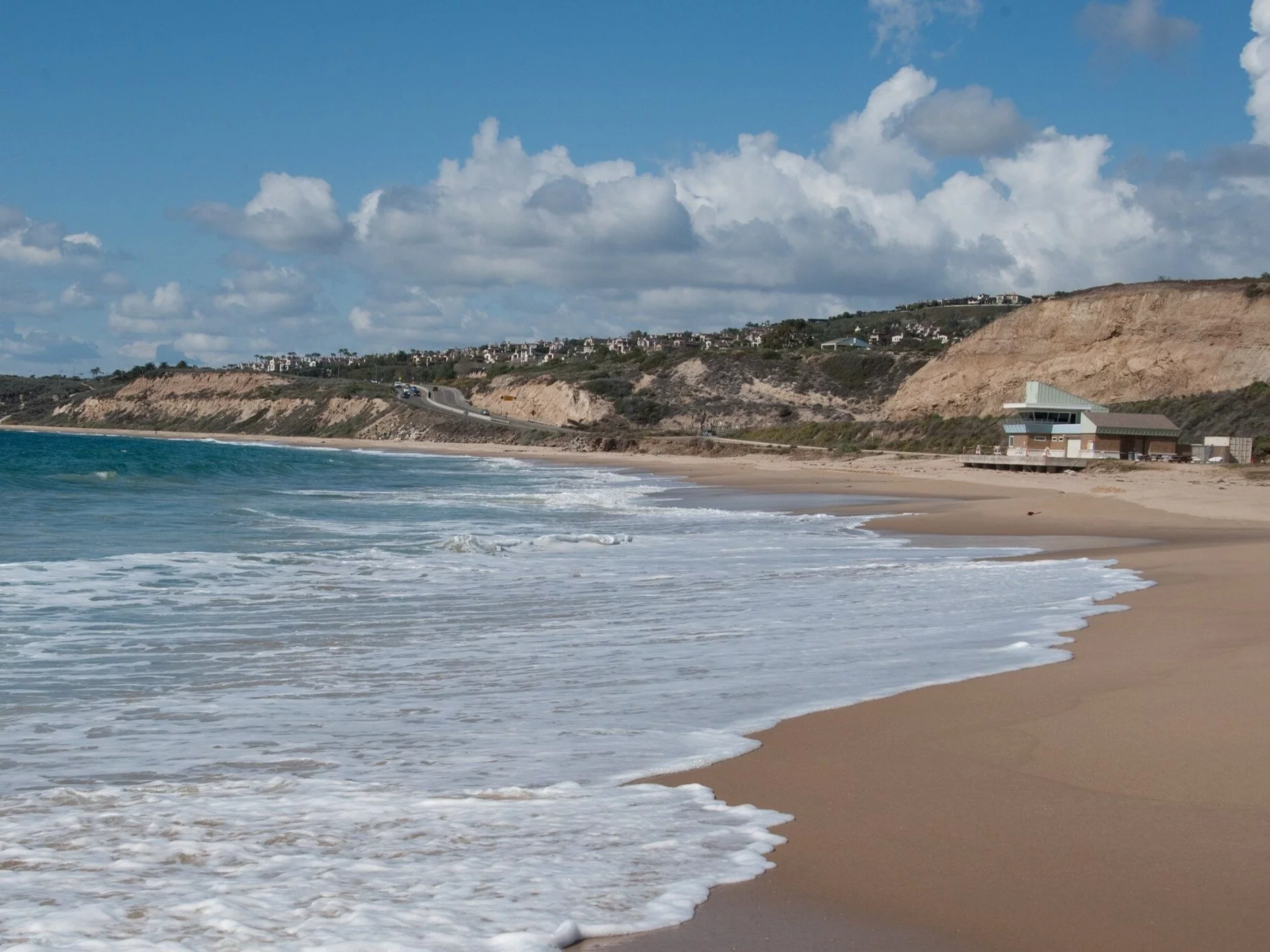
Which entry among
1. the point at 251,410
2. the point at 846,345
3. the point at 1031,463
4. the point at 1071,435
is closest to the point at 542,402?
the point at 846,345

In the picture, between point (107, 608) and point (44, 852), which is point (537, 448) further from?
point (44, 852)

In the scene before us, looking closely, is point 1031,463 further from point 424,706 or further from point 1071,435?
point 424,706

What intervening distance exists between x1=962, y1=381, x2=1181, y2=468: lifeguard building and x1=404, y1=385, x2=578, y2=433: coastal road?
141 feet

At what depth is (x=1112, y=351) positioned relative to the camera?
61.5 meters

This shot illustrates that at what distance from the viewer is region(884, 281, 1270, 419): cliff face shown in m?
56.7

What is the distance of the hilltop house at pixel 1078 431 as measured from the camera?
46438 millimetres

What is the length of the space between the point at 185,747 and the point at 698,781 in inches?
117

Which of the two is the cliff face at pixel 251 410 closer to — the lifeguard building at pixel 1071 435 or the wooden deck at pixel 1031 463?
the lifeguard building at pixel 1071 435

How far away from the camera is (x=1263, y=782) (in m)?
5.27

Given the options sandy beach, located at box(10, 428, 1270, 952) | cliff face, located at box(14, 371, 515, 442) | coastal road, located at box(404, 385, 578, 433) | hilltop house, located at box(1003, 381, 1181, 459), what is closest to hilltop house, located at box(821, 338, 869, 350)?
coastal road, located at box(404, 385, 578, 433)

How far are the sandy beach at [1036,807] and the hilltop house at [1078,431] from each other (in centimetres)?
3836

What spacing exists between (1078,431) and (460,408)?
230 ft

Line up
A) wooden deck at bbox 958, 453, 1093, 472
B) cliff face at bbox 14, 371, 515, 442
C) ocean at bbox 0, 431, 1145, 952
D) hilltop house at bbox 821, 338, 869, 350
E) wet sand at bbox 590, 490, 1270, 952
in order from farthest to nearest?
cliff face at bbox 14, 371, 515, 442 → hilltop house at bbox 821, 338, 869, 350 → wooden deck at bbox 958, 453, 1093, 472 → ocean at bbox 0, 431, 1145, 952 → wet sand at bbox 590, 490, 1270, 952

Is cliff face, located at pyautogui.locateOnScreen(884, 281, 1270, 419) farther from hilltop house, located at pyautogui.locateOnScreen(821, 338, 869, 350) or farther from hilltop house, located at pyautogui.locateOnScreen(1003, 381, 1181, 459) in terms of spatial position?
hilltop house, located at pyautogui.locateOnScreen(821, 338, 869, 350)
